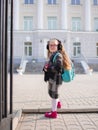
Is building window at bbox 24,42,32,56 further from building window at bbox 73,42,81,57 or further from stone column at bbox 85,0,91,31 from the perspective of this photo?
stone column at bbox 85,0,91,31

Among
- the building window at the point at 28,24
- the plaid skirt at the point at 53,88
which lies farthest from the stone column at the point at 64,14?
the plaid skirt at the point at 53,88

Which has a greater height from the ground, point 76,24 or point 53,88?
point 76,24

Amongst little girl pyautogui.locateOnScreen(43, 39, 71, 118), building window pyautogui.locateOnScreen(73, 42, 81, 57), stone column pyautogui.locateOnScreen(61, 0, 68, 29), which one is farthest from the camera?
building window pyautogui.locateOnScreen(73, 42, 81, 57)

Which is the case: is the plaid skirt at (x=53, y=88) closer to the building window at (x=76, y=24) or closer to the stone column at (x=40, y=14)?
the stone column at (x=40, y=14)

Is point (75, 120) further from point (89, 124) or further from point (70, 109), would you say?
point (70, 109)

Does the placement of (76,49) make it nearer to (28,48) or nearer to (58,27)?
(58,27)

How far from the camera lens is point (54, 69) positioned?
707cm

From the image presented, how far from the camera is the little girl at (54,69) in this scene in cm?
708

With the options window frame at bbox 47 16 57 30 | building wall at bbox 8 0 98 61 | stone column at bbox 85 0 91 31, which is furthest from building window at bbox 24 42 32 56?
stone column at bbox 85 0 91 31

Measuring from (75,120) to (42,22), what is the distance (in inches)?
1521

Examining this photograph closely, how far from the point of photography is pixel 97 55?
45.2 m

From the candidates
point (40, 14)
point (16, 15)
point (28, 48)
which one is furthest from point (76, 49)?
point (16, 15)

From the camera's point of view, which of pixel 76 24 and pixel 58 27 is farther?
pixel 76 24

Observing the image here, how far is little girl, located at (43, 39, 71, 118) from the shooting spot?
279 inches
